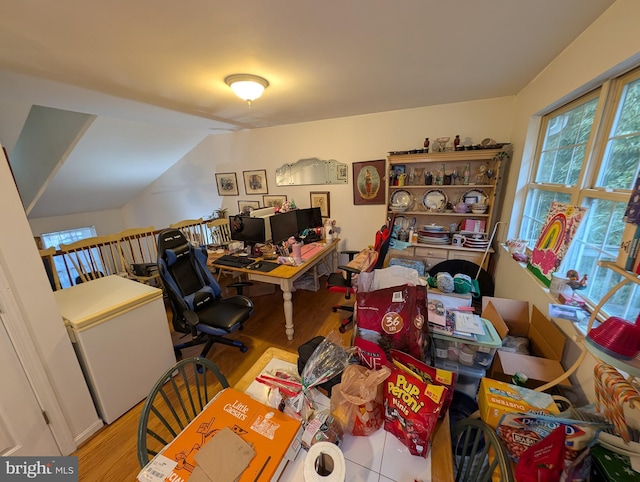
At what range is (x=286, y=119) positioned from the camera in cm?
323

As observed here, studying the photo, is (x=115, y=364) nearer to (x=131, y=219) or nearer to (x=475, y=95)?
(x=475, y=95)

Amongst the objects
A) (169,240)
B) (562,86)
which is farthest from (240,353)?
(562,86)

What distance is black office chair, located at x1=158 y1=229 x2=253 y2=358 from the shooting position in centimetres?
187

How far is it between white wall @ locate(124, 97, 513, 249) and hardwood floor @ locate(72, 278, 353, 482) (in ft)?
3.99

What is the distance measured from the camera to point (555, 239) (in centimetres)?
154

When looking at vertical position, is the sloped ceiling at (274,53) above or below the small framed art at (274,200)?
above

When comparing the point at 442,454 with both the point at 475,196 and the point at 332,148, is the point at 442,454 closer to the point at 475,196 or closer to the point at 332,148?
the point at 475,196

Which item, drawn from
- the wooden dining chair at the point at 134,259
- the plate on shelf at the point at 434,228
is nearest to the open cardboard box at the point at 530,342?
the plate on shelf at the point at 434,228

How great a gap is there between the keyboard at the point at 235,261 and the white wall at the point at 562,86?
245 centimetres

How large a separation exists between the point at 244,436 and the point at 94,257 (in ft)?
9.72

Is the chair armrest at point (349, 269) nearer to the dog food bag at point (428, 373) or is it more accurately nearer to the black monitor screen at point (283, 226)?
the black monitor screen at point (283, 226)

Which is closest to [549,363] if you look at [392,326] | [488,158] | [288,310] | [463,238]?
[392,326]

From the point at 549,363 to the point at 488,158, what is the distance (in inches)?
80.0

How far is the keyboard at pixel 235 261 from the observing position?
96.7 inches
